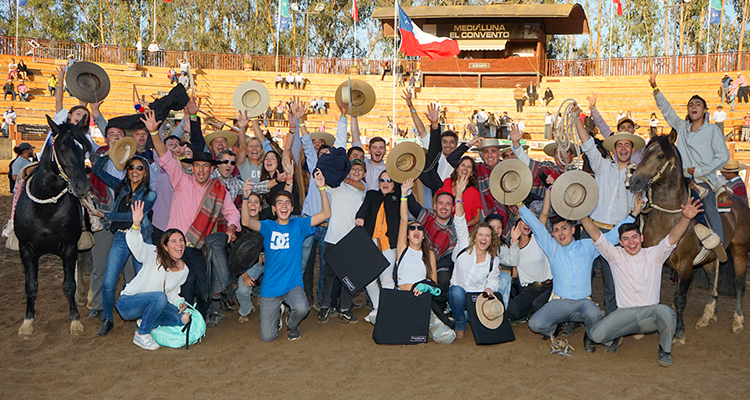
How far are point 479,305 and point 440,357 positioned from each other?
704mm

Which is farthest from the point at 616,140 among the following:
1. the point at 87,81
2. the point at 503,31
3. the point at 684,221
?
the point at 503,31

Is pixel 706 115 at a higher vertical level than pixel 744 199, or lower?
higher

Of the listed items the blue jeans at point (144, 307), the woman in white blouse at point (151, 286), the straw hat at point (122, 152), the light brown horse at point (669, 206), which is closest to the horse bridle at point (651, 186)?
the light brown horse at point (669, 206)

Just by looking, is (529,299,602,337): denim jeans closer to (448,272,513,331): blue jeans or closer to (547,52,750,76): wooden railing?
(448,272,513,331): blue jeans

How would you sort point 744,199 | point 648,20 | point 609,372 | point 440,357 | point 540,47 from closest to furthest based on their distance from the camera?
point 609,372
point 440,357
point 744,199
point 540,47
point 648,20

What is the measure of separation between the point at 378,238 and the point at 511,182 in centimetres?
164

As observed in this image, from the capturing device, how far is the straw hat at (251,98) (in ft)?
25.7

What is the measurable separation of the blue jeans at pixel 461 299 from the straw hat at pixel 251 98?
3.62m

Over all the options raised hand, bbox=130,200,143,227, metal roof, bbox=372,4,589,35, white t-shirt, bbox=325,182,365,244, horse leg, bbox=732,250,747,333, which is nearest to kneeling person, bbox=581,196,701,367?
horse leg, bbox=732,250,747,333

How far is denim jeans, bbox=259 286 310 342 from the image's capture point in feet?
20.0

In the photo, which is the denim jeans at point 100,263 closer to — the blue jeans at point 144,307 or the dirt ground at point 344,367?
the dirt ground at point 344,367

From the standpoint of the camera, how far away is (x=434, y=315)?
6297 mm

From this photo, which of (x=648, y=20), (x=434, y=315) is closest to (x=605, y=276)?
(x=434, y=315)

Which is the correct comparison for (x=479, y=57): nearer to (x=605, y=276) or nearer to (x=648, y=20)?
(x=648, y=20)
